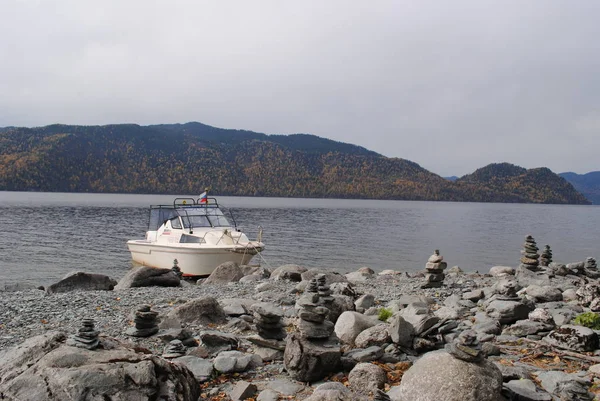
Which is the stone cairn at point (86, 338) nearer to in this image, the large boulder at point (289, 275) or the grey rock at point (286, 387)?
the grey rock at point (286, 387)

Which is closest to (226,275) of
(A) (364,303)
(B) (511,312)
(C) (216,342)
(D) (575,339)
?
(A) (364,303)

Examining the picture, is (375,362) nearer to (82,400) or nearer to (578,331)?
(578,331)

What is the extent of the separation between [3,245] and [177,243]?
2080 centimetres

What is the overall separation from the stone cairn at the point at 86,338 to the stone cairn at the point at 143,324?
156 inches

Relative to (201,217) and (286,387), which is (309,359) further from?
(201,217)

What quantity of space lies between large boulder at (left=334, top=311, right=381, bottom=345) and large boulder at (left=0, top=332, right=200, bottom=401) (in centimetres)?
375

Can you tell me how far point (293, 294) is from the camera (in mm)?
14438

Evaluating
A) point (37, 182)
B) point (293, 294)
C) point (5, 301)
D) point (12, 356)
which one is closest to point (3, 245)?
point (5, 301)

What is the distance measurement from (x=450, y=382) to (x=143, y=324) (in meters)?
6.09

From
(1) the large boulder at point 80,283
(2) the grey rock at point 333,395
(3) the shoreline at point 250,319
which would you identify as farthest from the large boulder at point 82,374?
(1) the large boulder at point 80,283

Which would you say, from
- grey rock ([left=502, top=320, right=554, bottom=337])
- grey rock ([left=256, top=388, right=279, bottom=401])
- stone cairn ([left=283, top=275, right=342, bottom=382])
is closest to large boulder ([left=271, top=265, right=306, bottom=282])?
grey rock ([left=502, top=320, right=554, bottom=337])

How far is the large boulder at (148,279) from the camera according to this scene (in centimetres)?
1702

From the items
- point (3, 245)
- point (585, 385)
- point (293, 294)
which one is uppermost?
point (585, 385)

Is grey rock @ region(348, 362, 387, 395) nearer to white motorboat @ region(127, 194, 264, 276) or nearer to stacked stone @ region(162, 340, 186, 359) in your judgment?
stacked stone @ region(162, 340, 186, 359)
